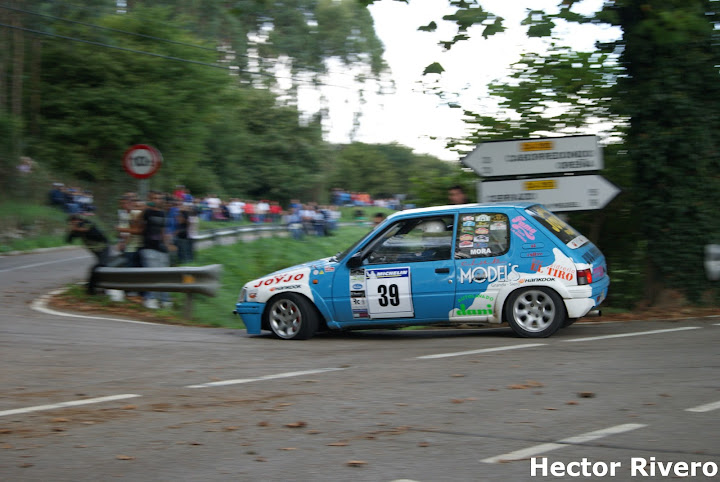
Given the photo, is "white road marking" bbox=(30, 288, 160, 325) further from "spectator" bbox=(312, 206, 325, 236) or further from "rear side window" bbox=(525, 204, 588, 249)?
"spectator" bbox=(312, 206, 325, 236)

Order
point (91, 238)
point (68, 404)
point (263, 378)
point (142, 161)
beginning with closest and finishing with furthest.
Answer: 1. point (68, 404)
2. point (263, 378)
3. point (91, 238)
4. point (142, 161)

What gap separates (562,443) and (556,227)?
5.38m

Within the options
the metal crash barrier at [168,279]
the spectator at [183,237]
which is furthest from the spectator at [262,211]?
the metal crash barrier at [168,279]

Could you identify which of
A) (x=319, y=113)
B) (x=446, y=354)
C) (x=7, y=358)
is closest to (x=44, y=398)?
(x=7, y=358)

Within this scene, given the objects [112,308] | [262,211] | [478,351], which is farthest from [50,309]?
[262,211]

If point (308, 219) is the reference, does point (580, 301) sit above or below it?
below

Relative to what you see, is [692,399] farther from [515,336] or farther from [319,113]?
[319,113]

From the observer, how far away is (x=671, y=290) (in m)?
12.2

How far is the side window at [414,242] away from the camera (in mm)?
10281

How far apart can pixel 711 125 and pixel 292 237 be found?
76.9 ft

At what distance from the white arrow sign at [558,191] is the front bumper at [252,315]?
413cm

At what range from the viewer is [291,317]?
10789mm

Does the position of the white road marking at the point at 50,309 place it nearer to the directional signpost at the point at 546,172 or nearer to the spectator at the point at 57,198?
the directional signpost at the point at 546,172

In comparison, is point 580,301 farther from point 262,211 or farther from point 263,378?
point 262,211
